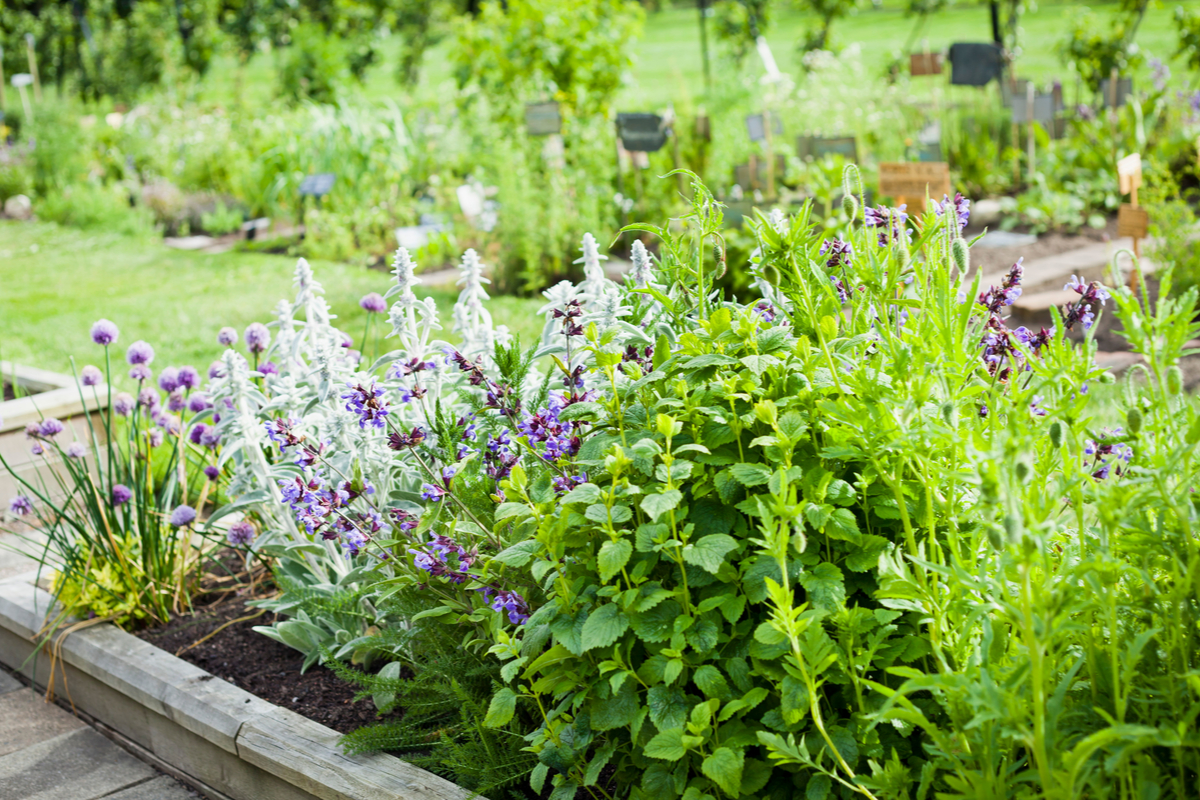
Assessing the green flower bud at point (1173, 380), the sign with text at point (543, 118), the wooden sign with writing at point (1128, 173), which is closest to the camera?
the green flower bud at point (1173, 380)

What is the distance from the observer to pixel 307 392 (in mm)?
2488

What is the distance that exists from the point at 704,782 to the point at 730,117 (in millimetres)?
6566

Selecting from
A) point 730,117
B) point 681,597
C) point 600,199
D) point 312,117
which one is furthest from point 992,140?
point 681,597

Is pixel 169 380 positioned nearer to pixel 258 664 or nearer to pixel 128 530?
pixel 128 530

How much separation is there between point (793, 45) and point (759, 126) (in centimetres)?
1466

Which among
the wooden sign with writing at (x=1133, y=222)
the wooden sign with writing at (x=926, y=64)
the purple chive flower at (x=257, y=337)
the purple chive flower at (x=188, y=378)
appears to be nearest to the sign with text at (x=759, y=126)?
the wooden sign with writing at (x=926, y=64)

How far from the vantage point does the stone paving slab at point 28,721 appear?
2.64m

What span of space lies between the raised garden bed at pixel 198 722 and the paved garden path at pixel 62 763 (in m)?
0.05

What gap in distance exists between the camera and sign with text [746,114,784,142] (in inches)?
273

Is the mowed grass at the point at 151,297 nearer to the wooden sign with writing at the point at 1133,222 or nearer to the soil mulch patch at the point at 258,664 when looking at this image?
the soil mulch patch at the point at 258,664

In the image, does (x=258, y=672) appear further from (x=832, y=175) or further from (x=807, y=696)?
(x=832, y=175)

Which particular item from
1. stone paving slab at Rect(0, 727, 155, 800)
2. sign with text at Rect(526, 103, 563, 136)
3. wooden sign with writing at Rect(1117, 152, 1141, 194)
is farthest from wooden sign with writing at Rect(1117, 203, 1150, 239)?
stone paving slab at Rect(0, 727, 155, 800)

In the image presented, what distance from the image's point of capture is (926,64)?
748 centimetres

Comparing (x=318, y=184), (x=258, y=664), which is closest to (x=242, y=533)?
(x=258, y=664)
